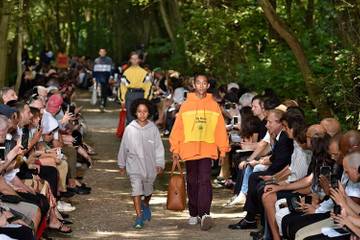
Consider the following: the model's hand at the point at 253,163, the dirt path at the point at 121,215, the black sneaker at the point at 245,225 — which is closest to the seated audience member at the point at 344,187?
the dirt path at the point at 121,215

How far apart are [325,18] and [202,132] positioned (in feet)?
25.9

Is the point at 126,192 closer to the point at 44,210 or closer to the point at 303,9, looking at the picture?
the point at 44,210

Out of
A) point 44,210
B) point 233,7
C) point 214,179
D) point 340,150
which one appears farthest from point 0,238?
point 233,7

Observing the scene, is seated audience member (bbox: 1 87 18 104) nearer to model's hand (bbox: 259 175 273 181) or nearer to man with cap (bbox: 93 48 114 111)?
model's hand (bbox: 259 175 273 181)

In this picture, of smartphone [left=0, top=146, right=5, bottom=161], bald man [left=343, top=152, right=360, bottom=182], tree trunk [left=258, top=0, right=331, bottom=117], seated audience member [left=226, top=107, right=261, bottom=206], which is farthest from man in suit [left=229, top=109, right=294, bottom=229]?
smartphone [left=0, top=146, right=5, bottom=161]

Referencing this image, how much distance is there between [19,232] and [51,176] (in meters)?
3.59

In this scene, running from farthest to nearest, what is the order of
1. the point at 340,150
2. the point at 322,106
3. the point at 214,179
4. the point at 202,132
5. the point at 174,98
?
1. the point at 174,98
2. the point at 214,179
3. the point at 322,106
4. the point at 202,132
5. the point at 340,150

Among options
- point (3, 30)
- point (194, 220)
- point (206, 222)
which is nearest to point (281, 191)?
point (206, 222)

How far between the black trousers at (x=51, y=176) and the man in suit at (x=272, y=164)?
7.90 feet

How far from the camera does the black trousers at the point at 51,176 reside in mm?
11750

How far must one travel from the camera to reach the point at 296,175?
1012cm

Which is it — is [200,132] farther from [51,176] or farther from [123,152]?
[51,176]

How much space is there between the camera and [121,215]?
41.1 ft

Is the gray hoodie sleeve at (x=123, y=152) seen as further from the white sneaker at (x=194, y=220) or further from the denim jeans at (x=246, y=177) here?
the denim jeans at (x=246, y=177)
